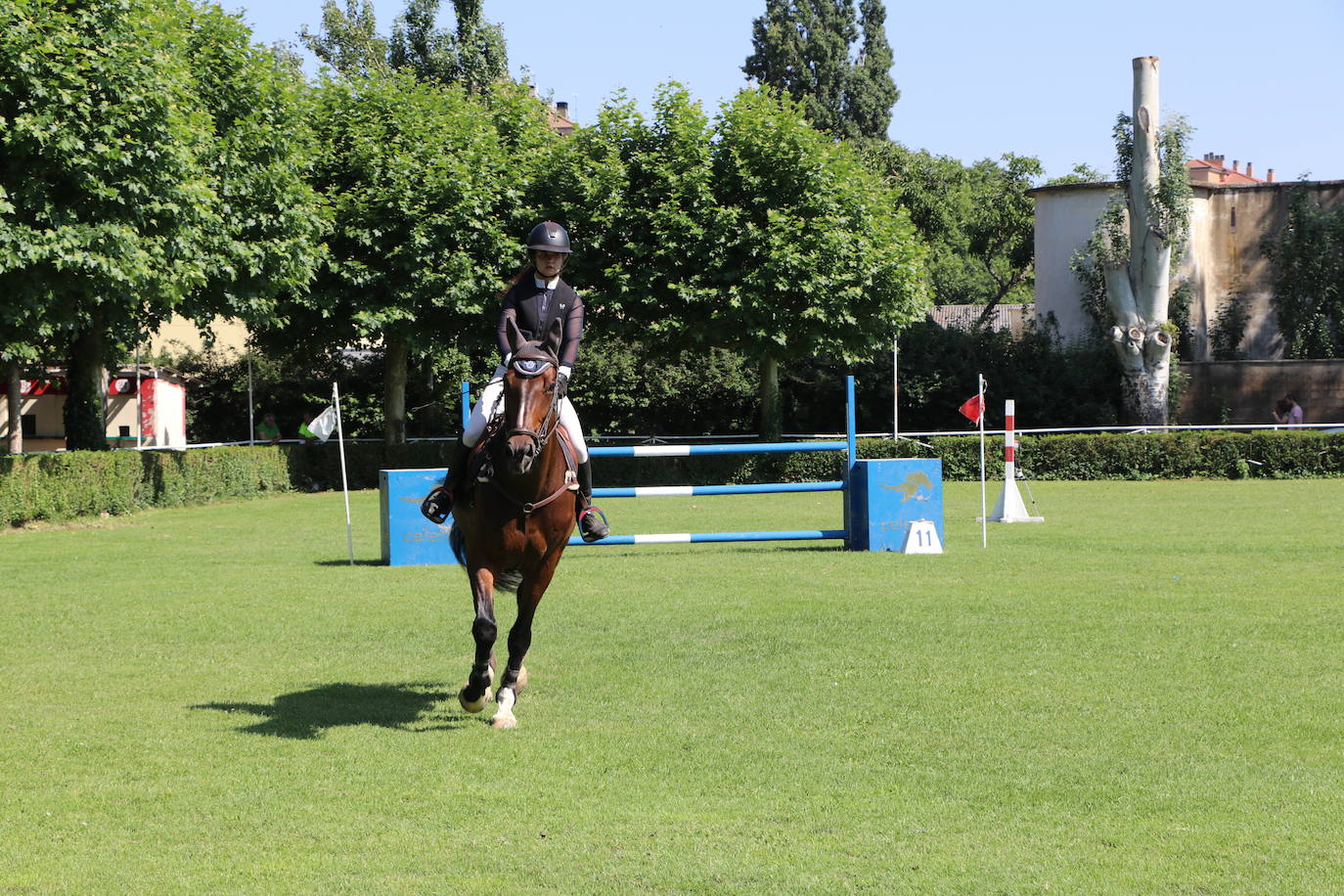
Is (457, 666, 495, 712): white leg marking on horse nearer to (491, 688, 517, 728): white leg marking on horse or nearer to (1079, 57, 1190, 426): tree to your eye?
(491, 688, 517, 728): white leg marking on horse

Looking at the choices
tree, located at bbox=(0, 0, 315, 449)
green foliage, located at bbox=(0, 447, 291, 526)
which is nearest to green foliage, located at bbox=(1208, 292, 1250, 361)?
green foliage, located at bbox=(0, 447, 291, 526)

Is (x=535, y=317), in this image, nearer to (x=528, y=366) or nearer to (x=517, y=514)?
(x=528, y=366)

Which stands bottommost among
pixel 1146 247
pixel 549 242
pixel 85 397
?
pixel 85 397

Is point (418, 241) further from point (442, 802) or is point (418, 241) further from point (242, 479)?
point (442, 802)

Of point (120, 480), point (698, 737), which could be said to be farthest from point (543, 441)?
point (120, 480)

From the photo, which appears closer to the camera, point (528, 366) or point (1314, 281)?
point (528, 366)

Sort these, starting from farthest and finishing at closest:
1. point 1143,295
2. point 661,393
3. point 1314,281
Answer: point 1314,281 → point 661,393 → point 1143,295

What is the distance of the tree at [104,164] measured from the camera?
21234mm

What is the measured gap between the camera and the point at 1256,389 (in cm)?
4356

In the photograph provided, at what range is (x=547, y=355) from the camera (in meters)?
7.82

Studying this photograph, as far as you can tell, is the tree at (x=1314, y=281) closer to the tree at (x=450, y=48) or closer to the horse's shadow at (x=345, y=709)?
the tree at (x=450, y=48)

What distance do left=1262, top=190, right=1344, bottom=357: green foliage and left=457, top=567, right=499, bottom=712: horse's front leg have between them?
4545 centimetres

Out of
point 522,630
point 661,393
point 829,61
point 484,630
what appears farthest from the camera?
point 829,61

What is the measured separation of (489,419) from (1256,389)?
4079 cm
